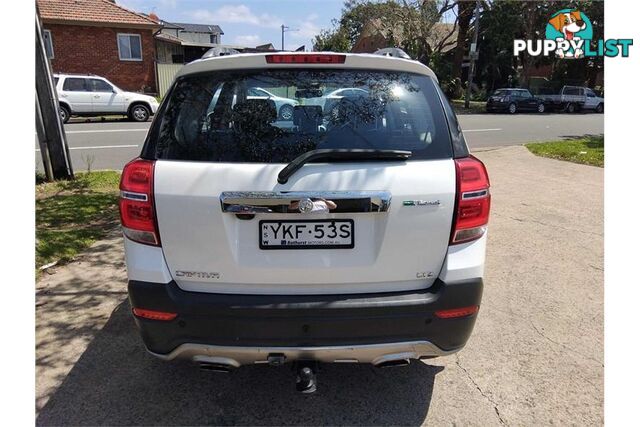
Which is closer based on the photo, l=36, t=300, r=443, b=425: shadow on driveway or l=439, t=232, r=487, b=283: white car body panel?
l=439, t=232, r=487, b=283: white car body panel

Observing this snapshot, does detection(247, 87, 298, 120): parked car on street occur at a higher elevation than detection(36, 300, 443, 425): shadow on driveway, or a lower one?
higher

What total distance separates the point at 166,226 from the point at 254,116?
0.71m

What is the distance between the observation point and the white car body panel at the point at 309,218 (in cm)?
218

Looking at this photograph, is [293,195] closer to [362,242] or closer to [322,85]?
[362,242]

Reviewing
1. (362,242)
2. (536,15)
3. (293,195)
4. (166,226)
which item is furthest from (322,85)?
(536,15)

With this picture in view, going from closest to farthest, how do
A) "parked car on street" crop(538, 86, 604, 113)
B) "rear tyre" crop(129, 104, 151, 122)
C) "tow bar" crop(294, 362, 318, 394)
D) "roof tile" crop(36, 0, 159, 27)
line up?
"tow bar" crop(294, 362, 318, 394) → "rear tyre" crop(129, 104, 151, 122) → "roof tile" crop(36, 0, 159, 27) → "parked car on street" crop(538, 86, 604, 113)

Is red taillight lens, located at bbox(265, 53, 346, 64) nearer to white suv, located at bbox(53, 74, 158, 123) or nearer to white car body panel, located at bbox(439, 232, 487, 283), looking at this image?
white car body panel, located at bbox(439, 232, 487, 283)

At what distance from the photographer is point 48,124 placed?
7691 millimetres

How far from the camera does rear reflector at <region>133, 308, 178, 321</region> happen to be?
2266 millimetres

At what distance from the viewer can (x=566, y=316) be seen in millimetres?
3721

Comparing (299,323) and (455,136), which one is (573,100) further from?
(299,323)

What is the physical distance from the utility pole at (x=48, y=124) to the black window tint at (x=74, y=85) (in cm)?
1129

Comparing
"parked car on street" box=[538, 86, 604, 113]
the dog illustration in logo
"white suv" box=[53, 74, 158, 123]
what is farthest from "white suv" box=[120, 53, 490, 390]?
"parked car on street" box=[538, 86, 604, 113]

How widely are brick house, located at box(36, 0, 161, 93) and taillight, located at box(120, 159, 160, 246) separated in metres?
25.6
